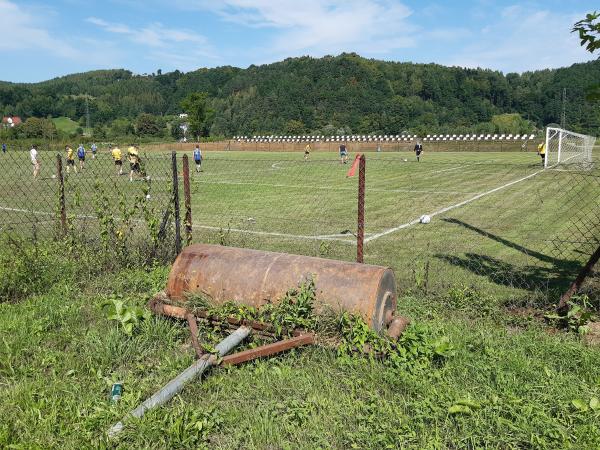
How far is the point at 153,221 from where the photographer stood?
674cm

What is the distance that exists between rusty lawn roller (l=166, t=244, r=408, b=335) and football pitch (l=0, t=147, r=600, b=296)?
1.60 metres

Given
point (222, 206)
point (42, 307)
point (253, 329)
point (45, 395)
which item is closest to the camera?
point (45, 395)

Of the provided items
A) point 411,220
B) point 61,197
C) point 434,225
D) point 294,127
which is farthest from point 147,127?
point 61,197

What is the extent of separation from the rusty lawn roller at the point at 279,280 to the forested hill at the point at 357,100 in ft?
419

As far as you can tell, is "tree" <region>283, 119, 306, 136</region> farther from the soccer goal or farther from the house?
the soccer goal

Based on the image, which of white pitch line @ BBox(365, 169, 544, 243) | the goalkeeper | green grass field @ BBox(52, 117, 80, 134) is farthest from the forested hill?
the goalkeeper

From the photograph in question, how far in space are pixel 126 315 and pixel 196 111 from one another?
442 ft

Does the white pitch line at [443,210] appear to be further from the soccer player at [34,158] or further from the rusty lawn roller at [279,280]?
the soccer player at [34,158]

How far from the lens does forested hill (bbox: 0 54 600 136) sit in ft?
458

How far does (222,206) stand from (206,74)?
19552 centimetres

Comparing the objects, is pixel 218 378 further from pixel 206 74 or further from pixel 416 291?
pixel 206 74

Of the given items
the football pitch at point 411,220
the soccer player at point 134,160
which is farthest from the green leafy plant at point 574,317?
the soccer player at point 134,160

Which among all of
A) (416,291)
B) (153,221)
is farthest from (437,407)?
(153,221)

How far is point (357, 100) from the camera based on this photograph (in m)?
152
